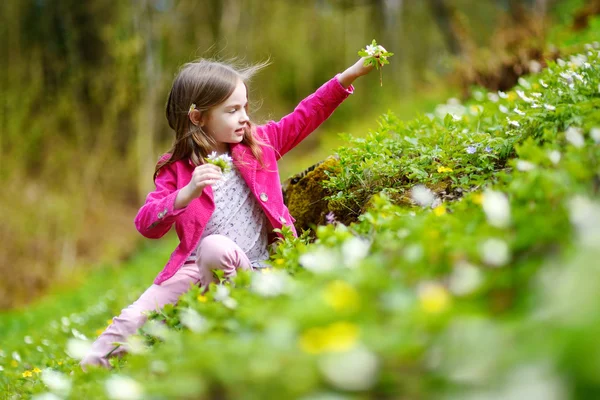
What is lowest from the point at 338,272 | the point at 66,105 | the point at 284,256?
the point at 338,272

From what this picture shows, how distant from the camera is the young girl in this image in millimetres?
2588

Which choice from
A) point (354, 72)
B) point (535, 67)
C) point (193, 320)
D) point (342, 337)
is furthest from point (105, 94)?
point (342, 337)

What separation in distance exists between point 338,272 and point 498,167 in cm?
144

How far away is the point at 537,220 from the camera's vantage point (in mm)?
1384

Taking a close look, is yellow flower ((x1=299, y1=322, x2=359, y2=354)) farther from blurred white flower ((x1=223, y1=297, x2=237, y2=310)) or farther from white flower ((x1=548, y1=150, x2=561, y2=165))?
white flower ((x1=548, y1=150, x2=561, y2=165))

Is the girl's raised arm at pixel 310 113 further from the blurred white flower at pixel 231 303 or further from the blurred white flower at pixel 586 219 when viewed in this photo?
the blurred white flower at pixel 586 219

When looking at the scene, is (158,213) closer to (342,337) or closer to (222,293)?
(222,293)

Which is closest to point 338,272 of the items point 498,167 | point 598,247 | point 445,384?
point 445,384

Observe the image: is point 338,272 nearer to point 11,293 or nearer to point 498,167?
point 498,167

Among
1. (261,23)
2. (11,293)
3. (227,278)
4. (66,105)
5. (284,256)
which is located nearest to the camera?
(284,256)

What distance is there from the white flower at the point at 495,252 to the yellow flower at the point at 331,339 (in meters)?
0.38

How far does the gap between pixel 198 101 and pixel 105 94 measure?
26.1 feet

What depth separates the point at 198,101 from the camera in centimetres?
279

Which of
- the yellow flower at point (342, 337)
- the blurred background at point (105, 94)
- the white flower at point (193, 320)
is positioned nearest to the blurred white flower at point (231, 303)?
the white flower at point (193, 320)
